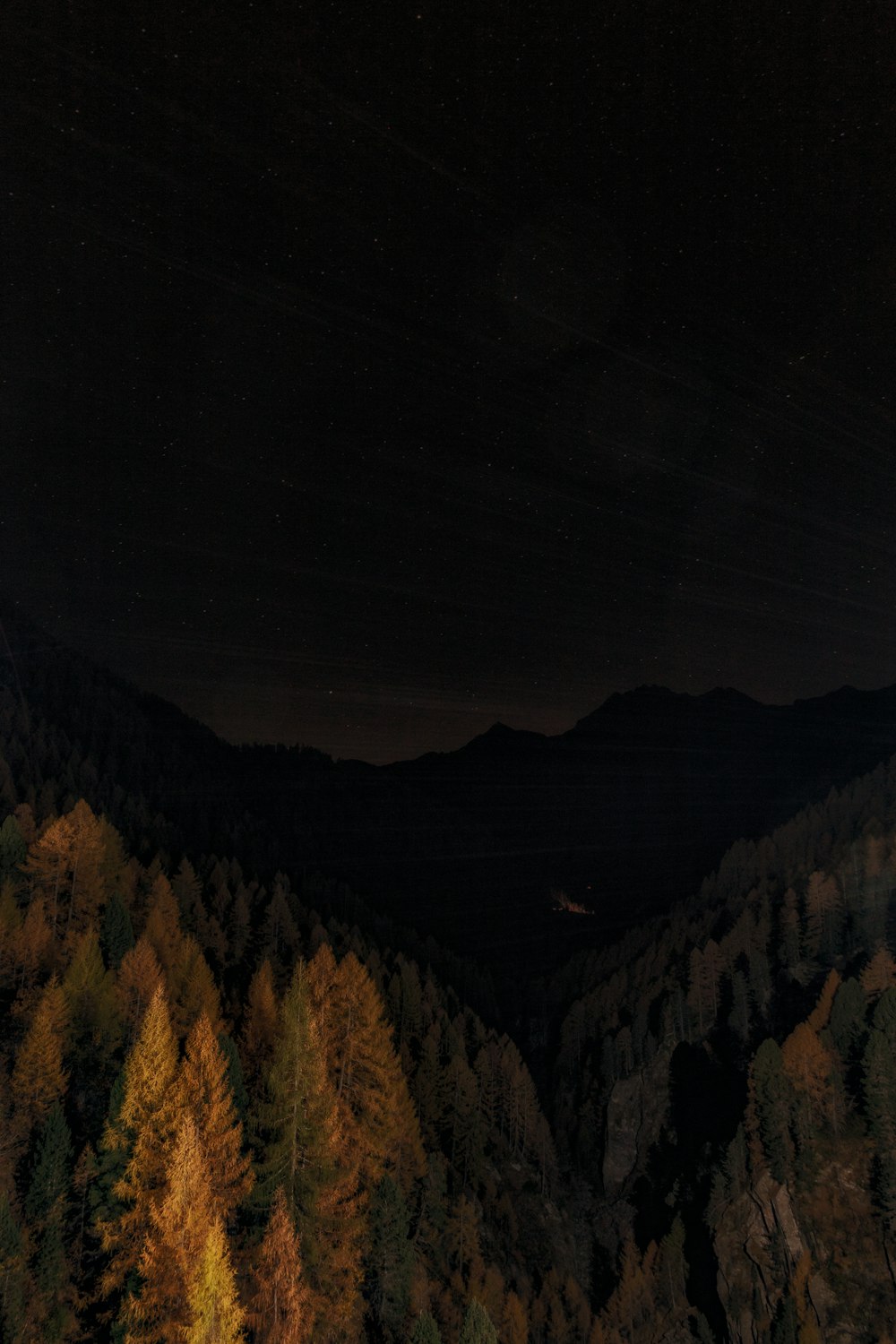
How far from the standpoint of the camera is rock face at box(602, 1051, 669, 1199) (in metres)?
80.6

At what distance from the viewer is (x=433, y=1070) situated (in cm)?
5675

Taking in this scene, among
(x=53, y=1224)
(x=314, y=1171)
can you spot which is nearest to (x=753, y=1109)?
(x=314, y=1171)

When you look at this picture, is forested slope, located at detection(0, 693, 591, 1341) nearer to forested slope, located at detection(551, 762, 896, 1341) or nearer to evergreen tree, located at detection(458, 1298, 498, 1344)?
evergreen tree, located at detection(458, 1298, 498, 1344)

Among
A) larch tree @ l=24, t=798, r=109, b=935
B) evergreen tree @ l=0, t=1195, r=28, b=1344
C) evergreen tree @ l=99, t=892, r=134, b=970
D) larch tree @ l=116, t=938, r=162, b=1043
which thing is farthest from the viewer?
larch tree @ l=24, t=798, r=109, b=935

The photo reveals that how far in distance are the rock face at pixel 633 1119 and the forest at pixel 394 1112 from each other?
0.30 meters

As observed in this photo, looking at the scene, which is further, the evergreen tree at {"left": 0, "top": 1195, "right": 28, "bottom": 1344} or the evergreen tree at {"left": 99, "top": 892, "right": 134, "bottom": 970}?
the evergreen tree at {"left": 99, "top": 892, "right": 134, "bottom": 970}

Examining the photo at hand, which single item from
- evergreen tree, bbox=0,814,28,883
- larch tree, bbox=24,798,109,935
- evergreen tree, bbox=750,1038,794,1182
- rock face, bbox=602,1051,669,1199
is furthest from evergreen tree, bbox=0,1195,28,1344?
rock face, bbox=602,1051,669,1199

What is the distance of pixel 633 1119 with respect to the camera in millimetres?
83938

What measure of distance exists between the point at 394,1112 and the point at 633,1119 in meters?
58.0

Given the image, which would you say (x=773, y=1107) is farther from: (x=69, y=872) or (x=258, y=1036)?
(x=69, y=872)

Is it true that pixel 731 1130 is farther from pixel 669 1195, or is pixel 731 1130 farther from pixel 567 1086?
pixel 567 1086

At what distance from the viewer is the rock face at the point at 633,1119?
80562 millimetres

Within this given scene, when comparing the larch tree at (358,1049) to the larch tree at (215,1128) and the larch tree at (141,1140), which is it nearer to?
the larch tree at (215,1128)

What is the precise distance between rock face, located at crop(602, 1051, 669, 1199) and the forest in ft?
0.97
